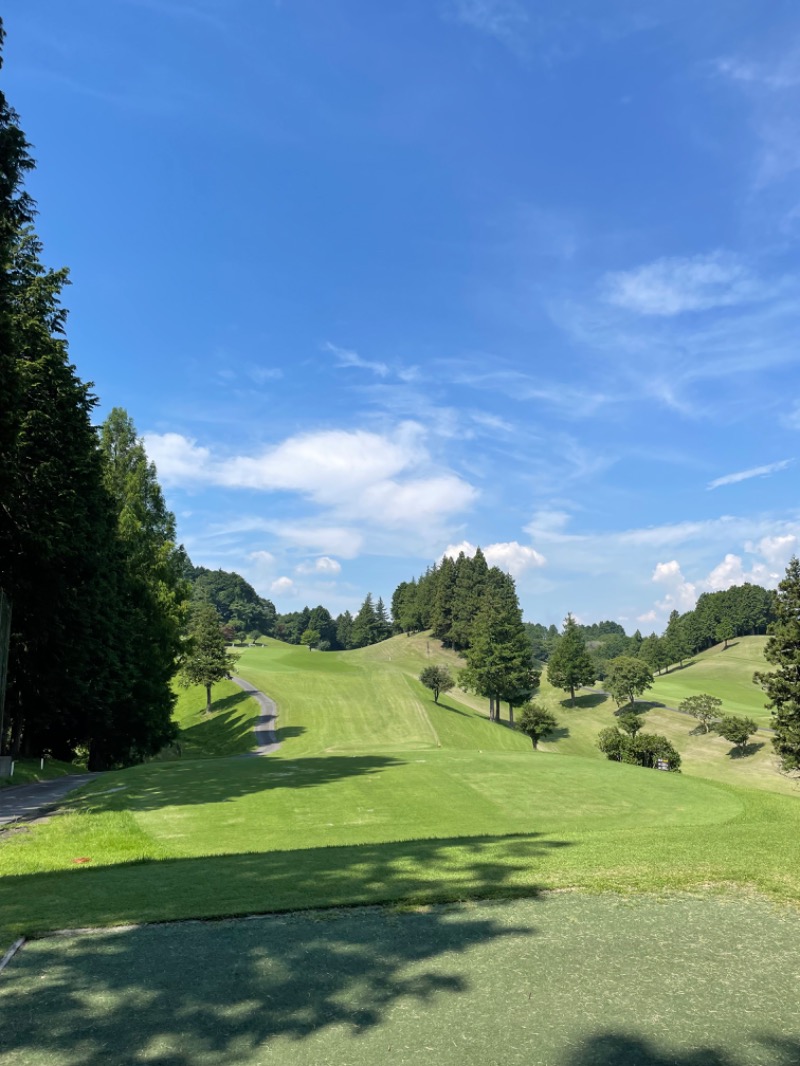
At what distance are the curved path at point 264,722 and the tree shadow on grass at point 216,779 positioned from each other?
75.1 ft

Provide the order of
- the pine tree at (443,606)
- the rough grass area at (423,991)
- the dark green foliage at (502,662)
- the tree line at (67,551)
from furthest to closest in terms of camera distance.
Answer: the pine tree at (443,606)
the dark green foliage at (502,662)
the tree line at (67,551)
the rough grass area at (423,991)

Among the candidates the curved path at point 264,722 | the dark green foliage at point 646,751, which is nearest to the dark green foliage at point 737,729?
the dark green foliage at point 646,751

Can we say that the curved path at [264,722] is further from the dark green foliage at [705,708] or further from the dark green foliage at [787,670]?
the dark green foliage at [705,708]

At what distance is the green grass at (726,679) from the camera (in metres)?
99.9

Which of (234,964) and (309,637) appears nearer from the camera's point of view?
(234,964)

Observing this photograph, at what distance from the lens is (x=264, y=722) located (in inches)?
2630

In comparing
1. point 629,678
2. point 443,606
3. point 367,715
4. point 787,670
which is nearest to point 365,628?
point 443,606

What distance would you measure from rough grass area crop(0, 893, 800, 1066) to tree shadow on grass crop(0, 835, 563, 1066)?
2cm

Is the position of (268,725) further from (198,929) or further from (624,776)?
(198,929)

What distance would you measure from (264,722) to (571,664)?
47.1 meters

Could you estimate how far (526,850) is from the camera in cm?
1042

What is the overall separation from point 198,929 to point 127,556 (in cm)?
3622

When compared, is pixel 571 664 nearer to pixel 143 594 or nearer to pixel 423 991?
pixel 143 594

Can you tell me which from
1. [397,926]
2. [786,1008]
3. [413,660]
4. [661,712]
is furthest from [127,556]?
[413,660]
